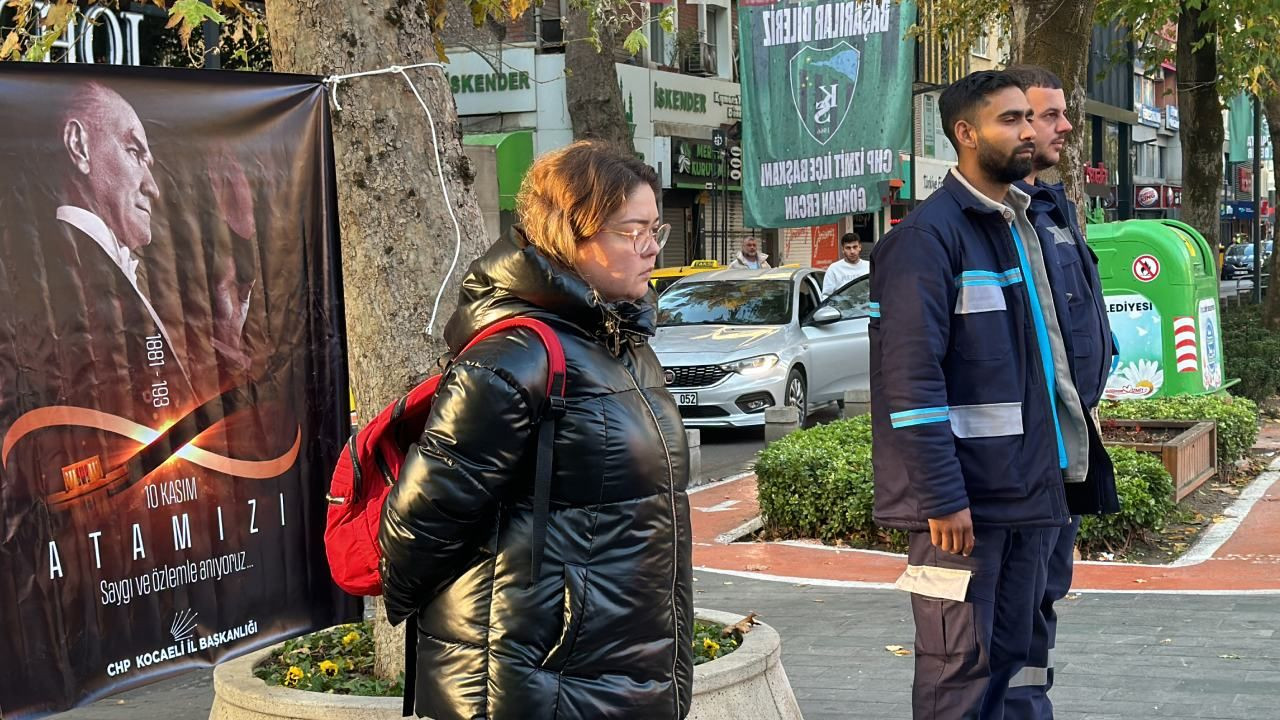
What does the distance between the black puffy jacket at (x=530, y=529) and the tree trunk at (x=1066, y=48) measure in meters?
9.06

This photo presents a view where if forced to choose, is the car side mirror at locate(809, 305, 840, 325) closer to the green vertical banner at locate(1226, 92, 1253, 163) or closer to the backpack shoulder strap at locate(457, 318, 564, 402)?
the backpack shoulder strap at locate(457, 318, 564, 402)

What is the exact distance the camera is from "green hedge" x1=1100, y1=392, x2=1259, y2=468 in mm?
10984

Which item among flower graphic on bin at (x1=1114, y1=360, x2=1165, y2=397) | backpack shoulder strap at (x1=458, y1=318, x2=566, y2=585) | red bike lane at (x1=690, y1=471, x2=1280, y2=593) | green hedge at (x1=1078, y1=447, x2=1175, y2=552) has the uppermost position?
backpack shoulder strap at (x1=458, y1=318, x2=566, y2=585)

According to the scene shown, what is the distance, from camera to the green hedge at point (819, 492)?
8.84m

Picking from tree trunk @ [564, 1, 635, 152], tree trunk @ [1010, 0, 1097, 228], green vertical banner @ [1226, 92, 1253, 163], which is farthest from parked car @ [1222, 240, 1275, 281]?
tree trunk @ [1010, 0, 1097, 228]

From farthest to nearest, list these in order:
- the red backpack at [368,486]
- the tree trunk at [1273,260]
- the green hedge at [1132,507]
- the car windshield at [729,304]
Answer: the tree trunk at [1273,260], the car windshield at [729,304], the green hedge at [1132,507], the red backpack at [368,486]

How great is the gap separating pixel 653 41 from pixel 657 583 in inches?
1156

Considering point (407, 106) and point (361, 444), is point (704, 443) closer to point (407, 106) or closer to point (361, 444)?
point (407, 106)

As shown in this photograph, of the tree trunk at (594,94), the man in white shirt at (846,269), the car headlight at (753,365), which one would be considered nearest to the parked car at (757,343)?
the car headlight at (753,365)

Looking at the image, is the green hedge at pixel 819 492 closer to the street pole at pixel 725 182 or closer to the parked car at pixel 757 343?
the parked car at pixel 757 343

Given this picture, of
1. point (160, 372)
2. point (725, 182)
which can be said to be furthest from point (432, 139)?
point (725, 182)

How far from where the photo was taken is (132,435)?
409 centimetres

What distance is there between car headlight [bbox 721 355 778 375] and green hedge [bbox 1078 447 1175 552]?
5.90 m

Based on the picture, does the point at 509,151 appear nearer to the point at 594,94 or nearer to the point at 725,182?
the point at 725,182
